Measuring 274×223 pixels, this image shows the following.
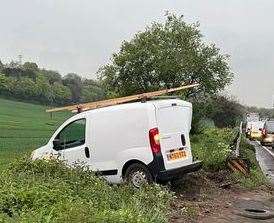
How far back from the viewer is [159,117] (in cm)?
1120

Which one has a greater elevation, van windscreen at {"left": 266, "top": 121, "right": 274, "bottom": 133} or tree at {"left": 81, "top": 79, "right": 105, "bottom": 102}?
tree at {"left": 81, "top": 79, "right": 105, "bottom": 102}

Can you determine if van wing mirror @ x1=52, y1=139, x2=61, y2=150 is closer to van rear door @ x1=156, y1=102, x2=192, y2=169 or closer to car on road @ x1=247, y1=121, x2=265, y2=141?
van rear door @ x1=156, y1=102, x2=192, y2=169

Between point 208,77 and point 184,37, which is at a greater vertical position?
point 184,37

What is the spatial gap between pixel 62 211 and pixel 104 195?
1747 millimetres

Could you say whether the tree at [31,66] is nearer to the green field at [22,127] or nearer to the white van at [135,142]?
the green field at [22,127]

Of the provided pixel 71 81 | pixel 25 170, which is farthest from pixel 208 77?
pixel 71 81

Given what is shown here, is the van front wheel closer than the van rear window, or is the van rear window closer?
the van front wheel

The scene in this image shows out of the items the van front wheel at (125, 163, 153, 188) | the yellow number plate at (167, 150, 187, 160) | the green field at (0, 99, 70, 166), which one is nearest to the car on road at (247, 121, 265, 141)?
the green field at (0, 99, 70, 166)

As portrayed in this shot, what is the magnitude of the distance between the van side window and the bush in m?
2.15

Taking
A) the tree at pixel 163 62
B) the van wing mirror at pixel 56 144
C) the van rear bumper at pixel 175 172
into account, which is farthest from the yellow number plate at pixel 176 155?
the tree at pixel 163 62

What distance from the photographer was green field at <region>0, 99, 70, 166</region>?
1034 inches

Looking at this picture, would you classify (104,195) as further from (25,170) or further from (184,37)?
(184,37)

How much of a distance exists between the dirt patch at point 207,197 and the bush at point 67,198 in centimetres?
37

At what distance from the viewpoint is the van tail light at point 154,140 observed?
36.1 feet
